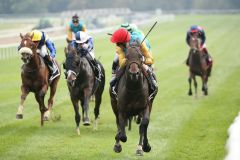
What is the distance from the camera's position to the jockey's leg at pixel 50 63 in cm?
1424

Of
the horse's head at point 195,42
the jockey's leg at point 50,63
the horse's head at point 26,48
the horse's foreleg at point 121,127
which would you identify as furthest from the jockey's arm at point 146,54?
the horse's head at point 195,42

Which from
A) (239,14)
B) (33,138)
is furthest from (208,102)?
(239,14)

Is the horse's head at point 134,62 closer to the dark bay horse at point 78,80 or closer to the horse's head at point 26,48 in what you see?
the dark bay horse at point 78,80

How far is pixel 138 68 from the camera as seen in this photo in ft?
31.5

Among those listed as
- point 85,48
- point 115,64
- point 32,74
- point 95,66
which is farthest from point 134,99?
point 95,66

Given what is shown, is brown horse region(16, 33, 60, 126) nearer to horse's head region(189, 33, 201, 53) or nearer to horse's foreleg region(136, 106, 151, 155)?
horse's foreleg region(136, 106, 151, 155)

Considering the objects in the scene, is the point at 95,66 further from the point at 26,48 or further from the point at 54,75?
the point at 26,48

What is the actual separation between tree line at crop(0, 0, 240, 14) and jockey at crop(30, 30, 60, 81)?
1651 inches

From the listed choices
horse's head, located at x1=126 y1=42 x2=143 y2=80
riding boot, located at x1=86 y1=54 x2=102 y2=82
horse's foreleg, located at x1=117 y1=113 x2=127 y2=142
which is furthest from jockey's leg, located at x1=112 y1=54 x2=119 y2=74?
riding boot, located at x1=86 y1=54 x2=102 y2=82

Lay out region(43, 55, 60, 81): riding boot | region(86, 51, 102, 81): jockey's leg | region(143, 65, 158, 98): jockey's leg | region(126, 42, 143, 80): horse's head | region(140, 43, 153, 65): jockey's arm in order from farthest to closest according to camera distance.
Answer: region(43, 55, 60, 81): riding boot → region(86, 51, 102, 81): jockey's leg → region(140, 43, 153, 65): jockey's arm → region(143, 65, 158, 98): jockey's leg → region(126, 42, 143, 80): horse's head

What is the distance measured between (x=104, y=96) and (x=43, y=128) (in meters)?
6.27

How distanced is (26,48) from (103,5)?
243 ft

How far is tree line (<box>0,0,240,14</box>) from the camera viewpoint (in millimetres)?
61703

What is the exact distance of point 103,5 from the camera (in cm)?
8631
